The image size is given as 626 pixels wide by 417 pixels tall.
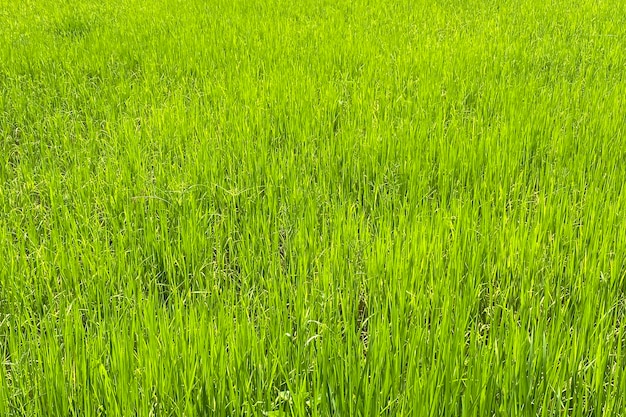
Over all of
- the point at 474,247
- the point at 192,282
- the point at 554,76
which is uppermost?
the point at 554,76

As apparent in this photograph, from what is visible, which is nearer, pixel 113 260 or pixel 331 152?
pixel 113 260

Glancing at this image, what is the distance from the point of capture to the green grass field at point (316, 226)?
3.52 feet

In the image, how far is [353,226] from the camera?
167 cm

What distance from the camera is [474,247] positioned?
5.03 ft

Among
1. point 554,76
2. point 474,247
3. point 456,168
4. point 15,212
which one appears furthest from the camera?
point 554,76

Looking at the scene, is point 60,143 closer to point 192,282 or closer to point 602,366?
point 192,282

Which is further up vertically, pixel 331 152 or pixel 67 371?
pixel 331 152

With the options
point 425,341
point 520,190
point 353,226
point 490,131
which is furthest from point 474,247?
point 490,131

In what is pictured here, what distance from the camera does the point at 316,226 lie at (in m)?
1.74

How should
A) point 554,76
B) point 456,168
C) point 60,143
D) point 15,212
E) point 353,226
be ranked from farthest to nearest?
point 554,76 → point 60,143 → point 456,168 → point 15,212 → point 353,226

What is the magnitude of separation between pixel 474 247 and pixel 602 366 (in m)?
0.51

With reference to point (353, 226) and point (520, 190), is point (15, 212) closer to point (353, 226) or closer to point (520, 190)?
point (353, 226)

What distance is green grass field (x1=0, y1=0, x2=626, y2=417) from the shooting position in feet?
3.52

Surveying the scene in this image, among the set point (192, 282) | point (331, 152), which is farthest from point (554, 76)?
point (192, 282)
